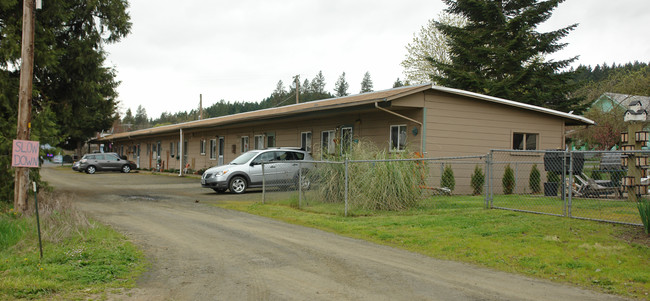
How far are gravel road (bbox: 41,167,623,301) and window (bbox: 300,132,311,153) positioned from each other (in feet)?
36.9

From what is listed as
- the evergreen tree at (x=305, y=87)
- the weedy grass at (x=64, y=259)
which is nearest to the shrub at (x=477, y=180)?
the weedy grass at (x=64, y=259)

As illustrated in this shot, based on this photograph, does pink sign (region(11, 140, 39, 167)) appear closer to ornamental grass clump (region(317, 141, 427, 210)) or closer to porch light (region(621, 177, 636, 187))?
ornamental grass clump (region(317, 141, 427, 210))

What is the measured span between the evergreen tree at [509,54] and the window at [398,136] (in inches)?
446

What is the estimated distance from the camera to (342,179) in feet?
41.2

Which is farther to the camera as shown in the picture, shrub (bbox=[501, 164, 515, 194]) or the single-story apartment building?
shrub (bbox=[501, 164, 515, 194])

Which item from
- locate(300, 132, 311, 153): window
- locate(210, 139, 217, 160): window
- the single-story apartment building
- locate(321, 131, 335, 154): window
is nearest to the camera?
the single-story apartment building

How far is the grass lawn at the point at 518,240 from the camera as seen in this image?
6.22 meters

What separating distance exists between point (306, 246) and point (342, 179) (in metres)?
4.61

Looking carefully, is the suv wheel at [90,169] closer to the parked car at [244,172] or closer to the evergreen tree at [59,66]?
the evergreen tree at [59,66]

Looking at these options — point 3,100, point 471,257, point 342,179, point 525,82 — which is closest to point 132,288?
point 471,257

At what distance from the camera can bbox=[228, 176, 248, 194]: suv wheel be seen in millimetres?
17281

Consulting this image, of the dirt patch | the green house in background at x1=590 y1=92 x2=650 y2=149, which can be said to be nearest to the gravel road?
the dirt patch

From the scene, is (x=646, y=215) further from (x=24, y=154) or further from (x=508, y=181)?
(x=24, y=154)

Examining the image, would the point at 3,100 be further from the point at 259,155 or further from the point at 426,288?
the point at 426,288
